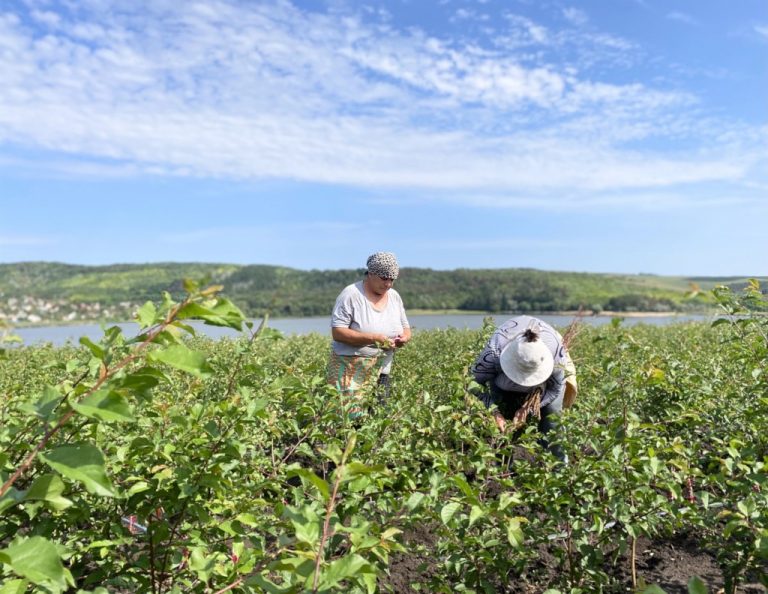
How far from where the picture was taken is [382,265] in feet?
15.3

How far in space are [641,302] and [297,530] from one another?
1018 inches

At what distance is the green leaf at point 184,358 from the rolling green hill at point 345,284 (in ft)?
0.48

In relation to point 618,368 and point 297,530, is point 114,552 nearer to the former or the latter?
point 297,530

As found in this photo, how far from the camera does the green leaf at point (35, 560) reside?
962mm

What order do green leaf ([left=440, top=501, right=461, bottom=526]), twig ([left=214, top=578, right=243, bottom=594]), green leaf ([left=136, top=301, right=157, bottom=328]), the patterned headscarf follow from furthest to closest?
the patterned headscarf, green leaf ([left=440, top=501, right=461, bottom=526]), twig ([left=214, top=578, right=243, bottom=594]), green leaf ([left=136, top=301, right=157, bottom=328])

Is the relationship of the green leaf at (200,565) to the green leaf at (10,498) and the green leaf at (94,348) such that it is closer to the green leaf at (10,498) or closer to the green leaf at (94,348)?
the green leaf at (10,498)

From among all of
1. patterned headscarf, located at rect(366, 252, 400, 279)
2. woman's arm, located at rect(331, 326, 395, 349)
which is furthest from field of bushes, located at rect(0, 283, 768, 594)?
patterned headscarf, located at rect(366, 252, 400, 279)

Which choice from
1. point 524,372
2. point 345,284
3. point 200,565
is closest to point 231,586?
point 200,565

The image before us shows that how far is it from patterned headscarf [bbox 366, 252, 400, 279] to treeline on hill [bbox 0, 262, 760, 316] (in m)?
0.85

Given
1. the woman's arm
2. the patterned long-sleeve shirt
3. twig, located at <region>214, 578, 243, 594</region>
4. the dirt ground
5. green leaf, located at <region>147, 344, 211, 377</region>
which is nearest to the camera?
green leaf, located at <region>147, 344, 211, 377</region>

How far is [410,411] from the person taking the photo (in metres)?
2.92

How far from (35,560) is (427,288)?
112ft

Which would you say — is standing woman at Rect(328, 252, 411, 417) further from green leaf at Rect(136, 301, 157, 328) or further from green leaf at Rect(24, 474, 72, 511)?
green leaf at Rect(24, 474, 72, 511)

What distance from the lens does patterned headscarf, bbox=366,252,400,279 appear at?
15.4 feet
